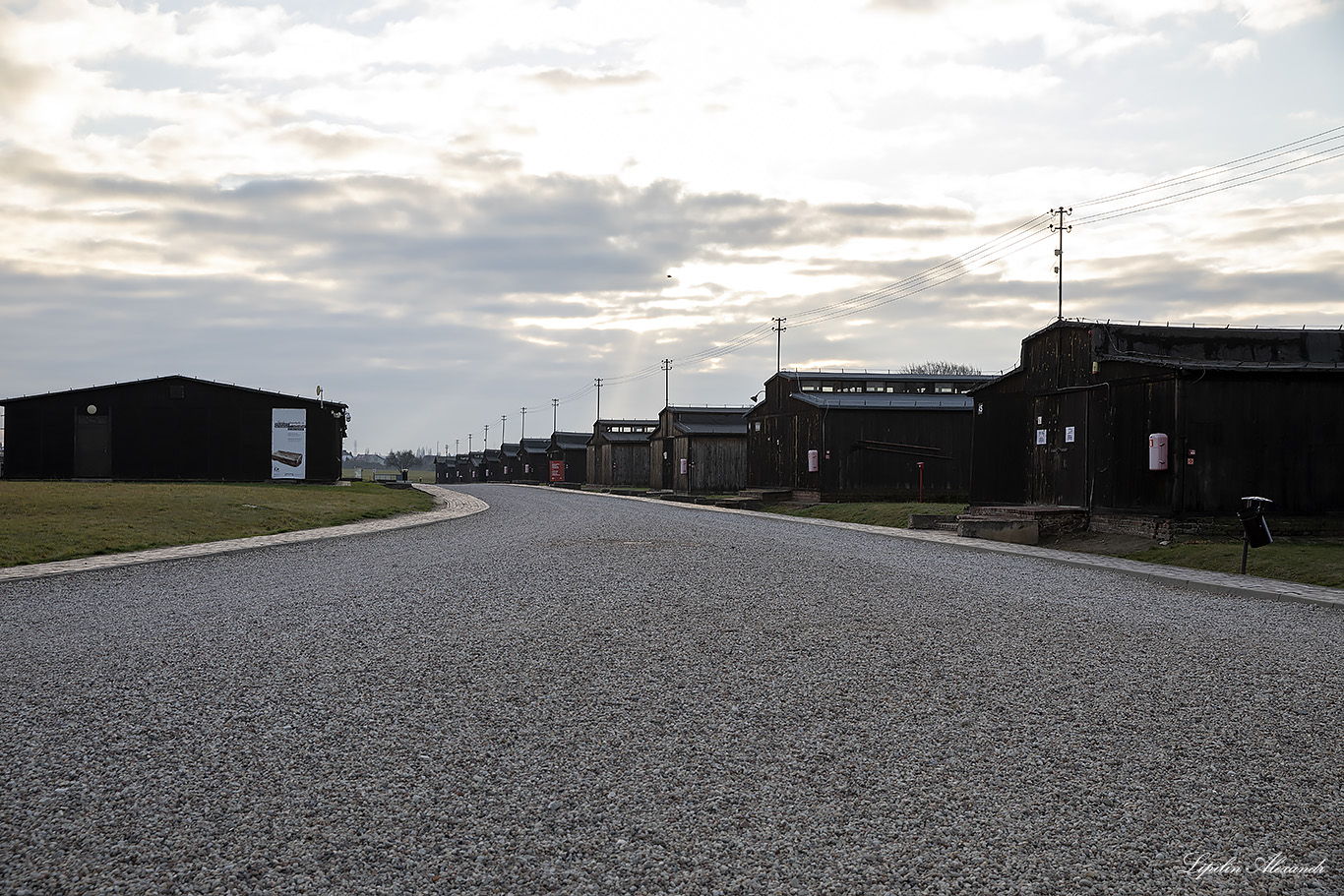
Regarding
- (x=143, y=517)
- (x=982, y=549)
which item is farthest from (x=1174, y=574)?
(x=143, y=517)

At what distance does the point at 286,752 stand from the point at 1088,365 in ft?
71.8

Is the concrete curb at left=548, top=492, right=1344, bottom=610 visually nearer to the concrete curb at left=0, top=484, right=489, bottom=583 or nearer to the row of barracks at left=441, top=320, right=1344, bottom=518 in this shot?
the row of barracks at left=441, top=320, right=1344, bottom=518

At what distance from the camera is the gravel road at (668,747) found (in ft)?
14.1

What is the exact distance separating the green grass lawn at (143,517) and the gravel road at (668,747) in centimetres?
769

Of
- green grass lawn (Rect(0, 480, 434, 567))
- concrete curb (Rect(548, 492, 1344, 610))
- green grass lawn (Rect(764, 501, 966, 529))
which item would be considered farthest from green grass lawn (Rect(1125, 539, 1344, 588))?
green grass lawn (Rect(0, 480, 434, 567))

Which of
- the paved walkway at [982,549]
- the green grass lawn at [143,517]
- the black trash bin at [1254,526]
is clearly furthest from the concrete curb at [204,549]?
the black trash bin at [1254,526]

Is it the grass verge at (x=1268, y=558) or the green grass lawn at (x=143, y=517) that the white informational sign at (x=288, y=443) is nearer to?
the green grass lawn at (x=143, y=517)

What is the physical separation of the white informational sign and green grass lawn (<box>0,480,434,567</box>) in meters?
14.5

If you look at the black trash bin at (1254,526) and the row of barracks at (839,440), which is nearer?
the black trash bin at (1254,526)

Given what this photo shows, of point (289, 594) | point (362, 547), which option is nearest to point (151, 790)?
point (289, 594)

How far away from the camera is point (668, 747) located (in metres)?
5.94

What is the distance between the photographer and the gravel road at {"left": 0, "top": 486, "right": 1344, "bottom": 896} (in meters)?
Result: 4.29

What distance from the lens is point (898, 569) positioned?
16.0 metres

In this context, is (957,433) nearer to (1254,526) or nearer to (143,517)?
(1254,526)
